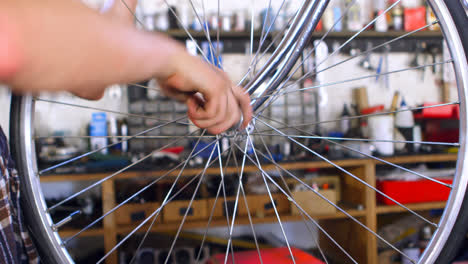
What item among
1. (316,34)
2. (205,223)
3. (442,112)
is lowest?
(205,223)

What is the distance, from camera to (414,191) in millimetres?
1543

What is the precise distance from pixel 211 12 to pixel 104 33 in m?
1.71

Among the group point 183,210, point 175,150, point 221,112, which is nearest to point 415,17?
point 175,150

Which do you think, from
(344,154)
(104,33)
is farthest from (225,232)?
(104,33)

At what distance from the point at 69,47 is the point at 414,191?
1.66 metres

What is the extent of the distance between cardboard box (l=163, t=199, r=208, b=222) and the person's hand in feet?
3.57

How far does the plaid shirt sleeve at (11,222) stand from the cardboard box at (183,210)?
2.63 ft

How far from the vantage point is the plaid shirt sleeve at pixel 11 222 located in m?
0.55

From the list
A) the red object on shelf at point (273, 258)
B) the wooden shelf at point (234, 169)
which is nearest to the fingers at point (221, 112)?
the red object on shelf at point (273, 258)

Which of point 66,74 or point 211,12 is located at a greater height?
point 211,12

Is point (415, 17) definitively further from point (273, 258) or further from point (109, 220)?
point (109, 220)

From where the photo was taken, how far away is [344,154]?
1.56 metres

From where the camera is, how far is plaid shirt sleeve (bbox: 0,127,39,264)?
55 centimetres

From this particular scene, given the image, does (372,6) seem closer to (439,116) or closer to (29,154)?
(439,116)
